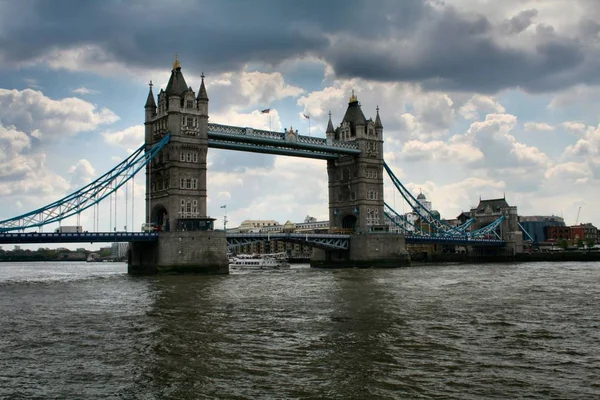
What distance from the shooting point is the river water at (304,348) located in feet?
58.8

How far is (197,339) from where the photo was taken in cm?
2572

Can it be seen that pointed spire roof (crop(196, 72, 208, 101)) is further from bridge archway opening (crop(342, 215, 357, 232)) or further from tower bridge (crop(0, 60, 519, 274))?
bridge archway opening (crop(342, 215, 357, 232))

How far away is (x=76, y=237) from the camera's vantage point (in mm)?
71812

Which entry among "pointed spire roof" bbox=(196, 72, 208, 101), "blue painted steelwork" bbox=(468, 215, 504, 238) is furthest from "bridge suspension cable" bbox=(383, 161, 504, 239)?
"pointed spire roof" bbox=(196, 72, 208, 101)

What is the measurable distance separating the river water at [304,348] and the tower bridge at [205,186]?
3297 cm

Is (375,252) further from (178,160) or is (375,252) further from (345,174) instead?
(178,160)

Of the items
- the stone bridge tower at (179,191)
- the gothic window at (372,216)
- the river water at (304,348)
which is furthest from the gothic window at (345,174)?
the river water at (304,348)

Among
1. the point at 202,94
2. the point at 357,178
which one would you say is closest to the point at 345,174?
the point at 357,178

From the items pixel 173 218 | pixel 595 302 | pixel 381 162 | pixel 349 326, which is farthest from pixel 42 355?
pixel 381 162

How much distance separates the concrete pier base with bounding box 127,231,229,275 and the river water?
31609 mm

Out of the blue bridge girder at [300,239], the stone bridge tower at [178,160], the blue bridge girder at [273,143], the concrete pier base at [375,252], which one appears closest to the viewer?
the stone bridge tower at [178,160]

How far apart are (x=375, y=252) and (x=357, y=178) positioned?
46.6ft

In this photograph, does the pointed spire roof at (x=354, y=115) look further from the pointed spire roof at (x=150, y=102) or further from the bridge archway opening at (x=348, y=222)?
the pointed spire roof at (x=150, y=102)

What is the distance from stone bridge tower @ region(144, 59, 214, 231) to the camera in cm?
8006
